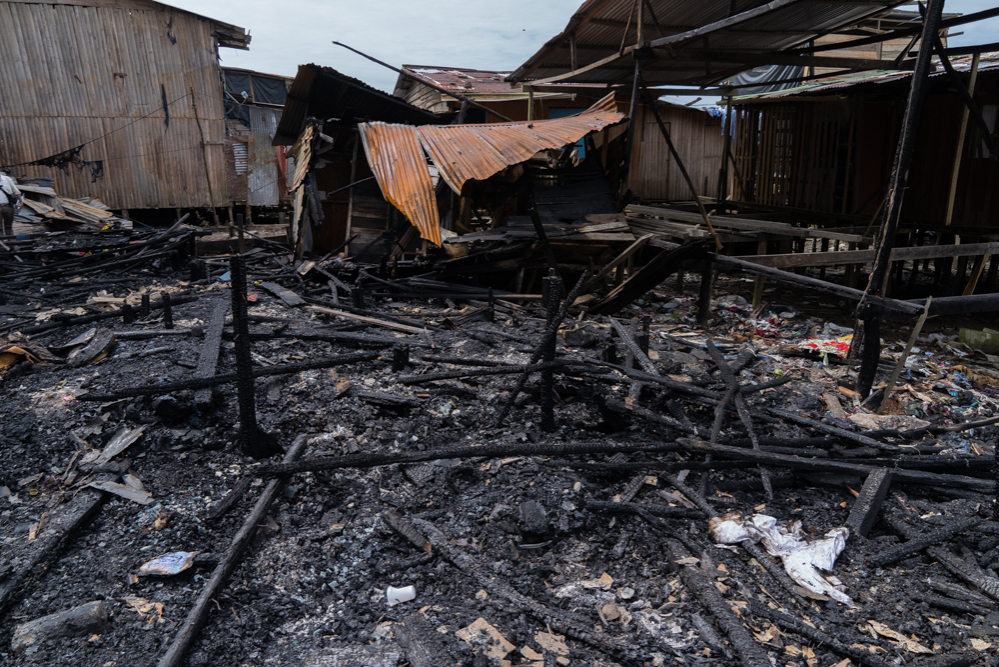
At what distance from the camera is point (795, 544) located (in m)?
3.97

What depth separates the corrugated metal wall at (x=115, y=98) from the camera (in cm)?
1579

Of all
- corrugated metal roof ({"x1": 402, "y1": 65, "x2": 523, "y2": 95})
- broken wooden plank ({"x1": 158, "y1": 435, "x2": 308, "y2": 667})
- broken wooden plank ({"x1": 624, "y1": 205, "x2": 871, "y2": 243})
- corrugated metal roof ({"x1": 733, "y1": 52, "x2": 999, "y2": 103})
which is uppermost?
corrugated metal roof ({"x1": 402, "y1": 65, "x2": 523, "y2": 95})

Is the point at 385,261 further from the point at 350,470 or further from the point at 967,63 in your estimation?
the point at 967,63

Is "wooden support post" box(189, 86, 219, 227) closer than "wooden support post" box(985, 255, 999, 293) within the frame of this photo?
No

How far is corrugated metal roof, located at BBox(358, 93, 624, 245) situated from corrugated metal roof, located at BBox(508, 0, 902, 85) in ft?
3.91

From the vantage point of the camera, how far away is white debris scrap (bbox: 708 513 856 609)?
3691 millimetres

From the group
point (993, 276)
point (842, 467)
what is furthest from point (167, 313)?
point (993, 276)

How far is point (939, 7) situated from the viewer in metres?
5.16

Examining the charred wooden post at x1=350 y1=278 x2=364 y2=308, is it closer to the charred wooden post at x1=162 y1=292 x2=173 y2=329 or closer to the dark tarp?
the charred wooden post at x1=162 y1=292 x2=173 y2=329

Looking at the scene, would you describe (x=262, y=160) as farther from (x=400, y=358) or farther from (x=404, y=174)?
(x=400, y=358)

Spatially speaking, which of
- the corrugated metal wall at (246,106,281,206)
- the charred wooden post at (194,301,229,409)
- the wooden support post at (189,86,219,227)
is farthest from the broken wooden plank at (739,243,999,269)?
the corrugated metal wall at (246,106,281,206)

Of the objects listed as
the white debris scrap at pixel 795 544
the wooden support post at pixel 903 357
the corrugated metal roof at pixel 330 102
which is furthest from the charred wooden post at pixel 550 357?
the corrugated metal roof at pixel 330 102

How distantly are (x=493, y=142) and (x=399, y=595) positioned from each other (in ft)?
25.5

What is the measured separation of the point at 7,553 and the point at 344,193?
10.4 m
